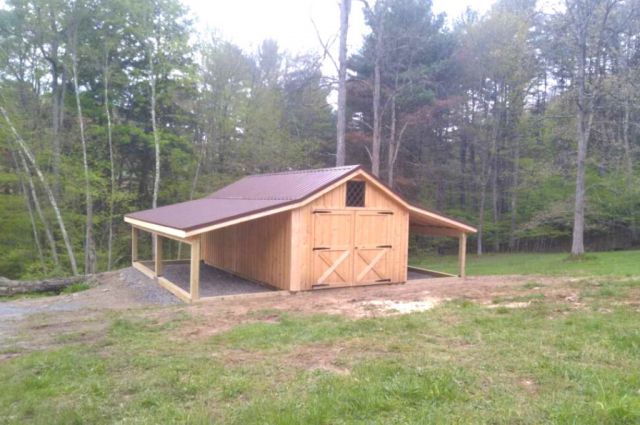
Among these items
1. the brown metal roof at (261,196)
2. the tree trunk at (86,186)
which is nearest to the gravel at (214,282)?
the brown metal roof at (261,196)

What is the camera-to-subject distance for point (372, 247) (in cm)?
1120

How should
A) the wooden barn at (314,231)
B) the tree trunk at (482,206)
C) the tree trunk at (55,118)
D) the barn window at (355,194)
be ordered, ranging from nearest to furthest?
the wooden barn at (314,231), the barn window at (355,194), the tree trunk at (55,118), the tree trunk at (482,206)

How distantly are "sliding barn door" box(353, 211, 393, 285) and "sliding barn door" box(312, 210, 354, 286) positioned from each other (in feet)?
0.67

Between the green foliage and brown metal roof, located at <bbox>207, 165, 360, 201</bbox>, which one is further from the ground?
brown metal roof, located at <bbox>207, 165, 360, 201</bbox>

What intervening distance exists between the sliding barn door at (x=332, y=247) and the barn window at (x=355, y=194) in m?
0.31

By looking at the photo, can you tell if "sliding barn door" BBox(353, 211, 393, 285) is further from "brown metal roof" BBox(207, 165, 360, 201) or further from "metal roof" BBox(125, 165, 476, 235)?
"brown metal roof" BBox(207, 165, 360, 201)

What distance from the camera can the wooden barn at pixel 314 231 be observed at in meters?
9.88

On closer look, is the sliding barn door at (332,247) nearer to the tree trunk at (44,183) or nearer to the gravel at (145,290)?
the gravel at (145,290)

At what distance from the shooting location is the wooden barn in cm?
988

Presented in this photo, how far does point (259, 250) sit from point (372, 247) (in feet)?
9.67

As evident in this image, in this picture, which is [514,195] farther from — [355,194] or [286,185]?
[286,185]

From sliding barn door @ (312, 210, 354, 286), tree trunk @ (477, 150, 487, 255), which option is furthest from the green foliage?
tree trunk @ (477, 150, 487, 255)

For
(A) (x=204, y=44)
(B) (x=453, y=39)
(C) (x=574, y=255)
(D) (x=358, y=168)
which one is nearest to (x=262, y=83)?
(A) (x=204, y=44)

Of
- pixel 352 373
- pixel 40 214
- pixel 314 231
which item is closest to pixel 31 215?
pixel 40 214
